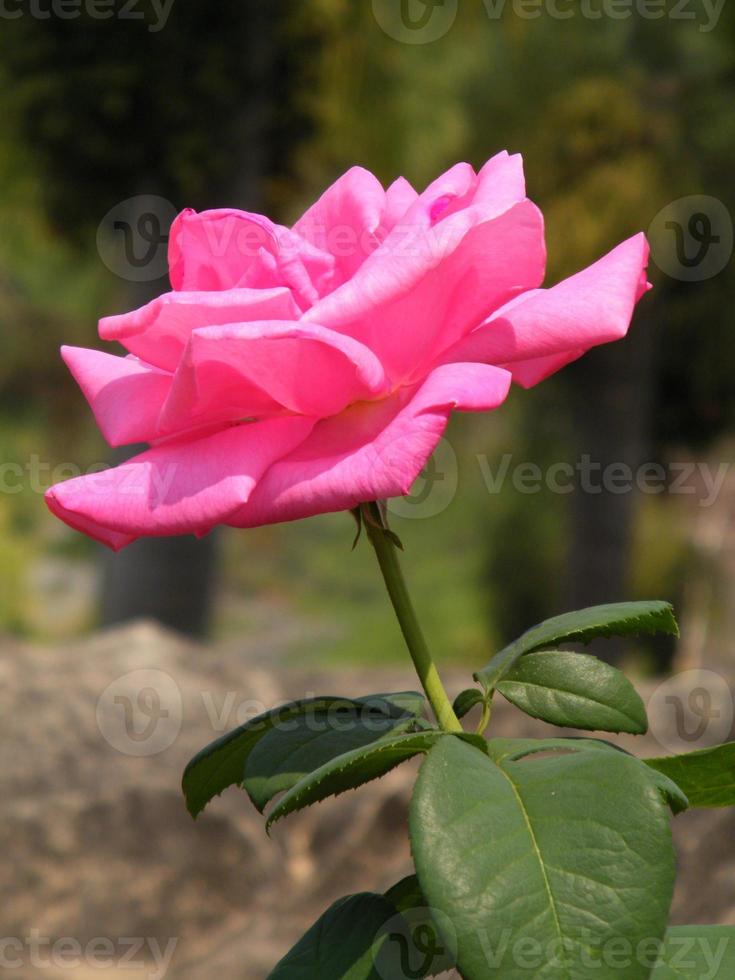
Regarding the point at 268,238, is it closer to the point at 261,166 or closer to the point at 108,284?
the point at 261,166

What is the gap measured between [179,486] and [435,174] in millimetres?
2928

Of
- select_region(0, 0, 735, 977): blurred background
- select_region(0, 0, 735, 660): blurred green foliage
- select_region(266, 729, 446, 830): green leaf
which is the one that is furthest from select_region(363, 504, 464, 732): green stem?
select_region(0, 0, 735, 660): blurred green foliage

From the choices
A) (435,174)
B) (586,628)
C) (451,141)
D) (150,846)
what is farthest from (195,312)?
(435,174)

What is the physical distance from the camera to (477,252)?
1.04 feet

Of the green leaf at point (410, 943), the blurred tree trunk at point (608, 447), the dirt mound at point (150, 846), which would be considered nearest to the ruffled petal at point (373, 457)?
the green leaf at point (410, 943)

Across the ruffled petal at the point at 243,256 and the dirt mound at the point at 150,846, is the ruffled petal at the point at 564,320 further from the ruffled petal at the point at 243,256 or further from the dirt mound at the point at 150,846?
the dirt mound at the point at 150,846

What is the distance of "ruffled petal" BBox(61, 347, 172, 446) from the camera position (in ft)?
1.09

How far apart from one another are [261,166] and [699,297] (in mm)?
1619

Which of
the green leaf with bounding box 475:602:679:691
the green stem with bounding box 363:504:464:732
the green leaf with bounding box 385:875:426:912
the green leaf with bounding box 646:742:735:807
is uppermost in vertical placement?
the green stem with bounding box 363:504:464:732

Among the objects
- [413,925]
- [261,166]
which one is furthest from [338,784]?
[261,166]

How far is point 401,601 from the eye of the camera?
0.31 meters

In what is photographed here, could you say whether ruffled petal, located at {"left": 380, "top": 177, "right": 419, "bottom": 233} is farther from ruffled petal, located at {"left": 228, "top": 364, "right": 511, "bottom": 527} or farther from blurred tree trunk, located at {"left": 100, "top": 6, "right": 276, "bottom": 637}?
blurred tree trunk, located at {"left": 100, "top": 6, "right": 276, "bottom": 637}

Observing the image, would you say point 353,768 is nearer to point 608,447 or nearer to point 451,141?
point 451,141

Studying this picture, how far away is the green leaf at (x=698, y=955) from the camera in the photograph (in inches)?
12.6
